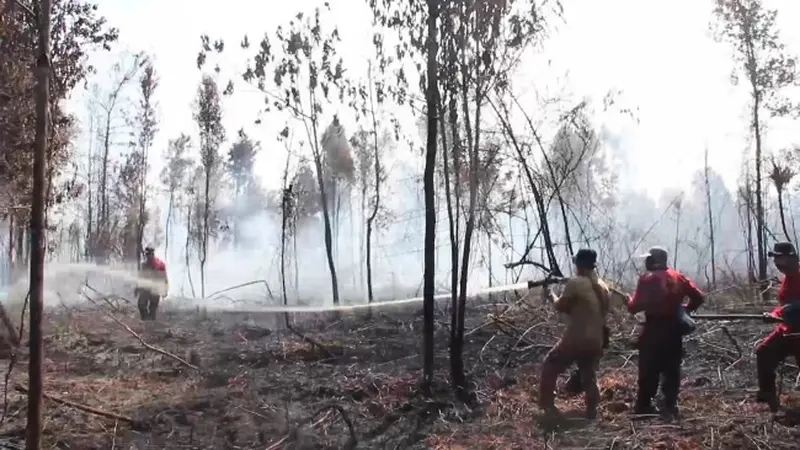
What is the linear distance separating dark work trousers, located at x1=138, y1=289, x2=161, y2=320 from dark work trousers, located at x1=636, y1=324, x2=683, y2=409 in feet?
37.9

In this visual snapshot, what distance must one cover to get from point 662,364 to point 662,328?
35cm

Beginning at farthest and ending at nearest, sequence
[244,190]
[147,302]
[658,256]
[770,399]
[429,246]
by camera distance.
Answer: [244,190], [147,302], [429,246], [658,256], [770,399]

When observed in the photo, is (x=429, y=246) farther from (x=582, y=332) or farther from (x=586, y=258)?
(x=582, y=332)

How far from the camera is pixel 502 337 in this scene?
37.6ft

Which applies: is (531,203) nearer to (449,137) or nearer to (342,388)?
(449,137)

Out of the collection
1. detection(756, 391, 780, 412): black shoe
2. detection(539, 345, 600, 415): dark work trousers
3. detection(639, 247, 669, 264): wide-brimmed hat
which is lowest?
detection(756, 391, 780, 412): black shoe

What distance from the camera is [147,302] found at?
1573cm

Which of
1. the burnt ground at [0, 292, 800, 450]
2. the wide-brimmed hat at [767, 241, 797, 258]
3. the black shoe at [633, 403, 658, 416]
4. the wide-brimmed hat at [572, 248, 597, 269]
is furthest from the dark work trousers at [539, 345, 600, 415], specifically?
the wide-brimmed hat at [767, 241, 797, 258]

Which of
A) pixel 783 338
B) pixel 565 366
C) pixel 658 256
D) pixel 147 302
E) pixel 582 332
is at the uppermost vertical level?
pixel 658 256

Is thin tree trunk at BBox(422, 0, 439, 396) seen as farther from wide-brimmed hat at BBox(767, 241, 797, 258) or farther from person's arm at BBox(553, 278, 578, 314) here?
wide-brimmed hat at BBox(767, 241, 797, 258)

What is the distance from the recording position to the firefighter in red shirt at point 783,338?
21.2 feet

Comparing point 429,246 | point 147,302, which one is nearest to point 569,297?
point 429,246

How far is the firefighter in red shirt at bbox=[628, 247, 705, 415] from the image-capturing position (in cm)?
675

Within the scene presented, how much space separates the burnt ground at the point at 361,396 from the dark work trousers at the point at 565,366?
0.66 ft
